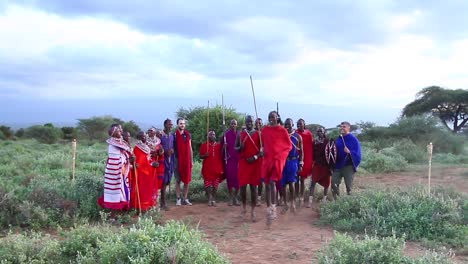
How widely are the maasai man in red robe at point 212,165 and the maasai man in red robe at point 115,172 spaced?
244 centimetres

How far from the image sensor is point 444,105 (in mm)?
33812

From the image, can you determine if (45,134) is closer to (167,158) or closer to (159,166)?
(167,158)

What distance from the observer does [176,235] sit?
492 cm

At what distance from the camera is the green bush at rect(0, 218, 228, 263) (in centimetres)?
464

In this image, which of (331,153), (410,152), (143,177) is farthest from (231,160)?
(410,152)

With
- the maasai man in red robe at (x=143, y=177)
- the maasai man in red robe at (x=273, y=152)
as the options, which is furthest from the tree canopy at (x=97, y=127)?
the maasai man in red robe at (x=273, y=152)

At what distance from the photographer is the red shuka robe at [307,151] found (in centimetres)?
988

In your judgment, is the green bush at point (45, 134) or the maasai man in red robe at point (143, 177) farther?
the green bush at point (45, 134)

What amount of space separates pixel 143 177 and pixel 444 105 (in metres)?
29.4

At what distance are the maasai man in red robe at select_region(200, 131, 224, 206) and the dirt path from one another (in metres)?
0.38

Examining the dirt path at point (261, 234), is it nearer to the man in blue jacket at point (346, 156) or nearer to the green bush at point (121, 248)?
the man in blue jacket at point (346, 156)

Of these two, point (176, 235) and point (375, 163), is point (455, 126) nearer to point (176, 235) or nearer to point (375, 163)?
point (375, 163)

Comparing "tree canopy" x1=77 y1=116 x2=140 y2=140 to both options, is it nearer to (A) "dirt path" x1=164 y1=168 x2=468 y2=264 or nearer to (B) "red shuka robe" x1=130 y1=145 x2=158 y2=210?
(A) "dirt path" x1=164 y1=168 x2=468 y2=264

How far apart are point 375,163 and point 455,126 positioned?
20.1 metres
